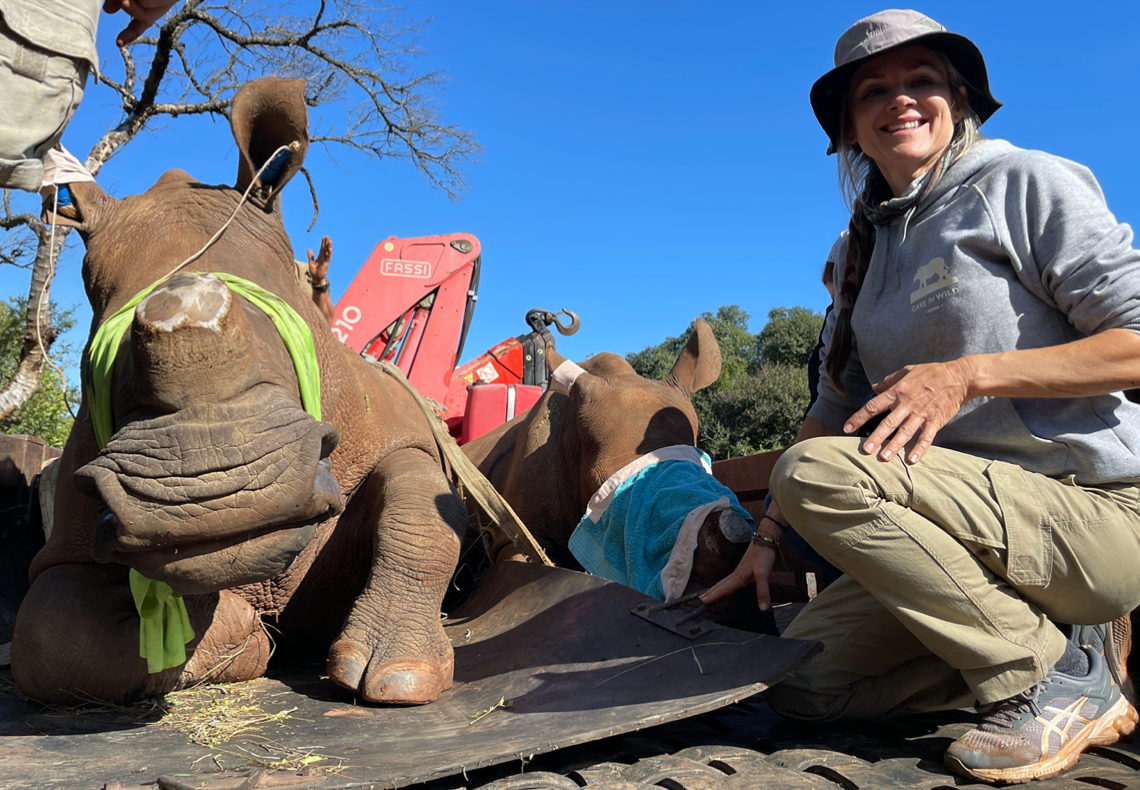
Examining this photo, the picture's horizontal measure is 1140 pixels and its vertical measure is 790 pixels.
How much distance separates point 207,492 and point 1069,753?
6.86ft

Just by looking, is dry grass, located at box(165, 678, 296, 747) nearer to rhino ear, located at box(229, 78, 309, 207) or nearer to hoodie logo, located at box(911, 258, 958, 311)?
rhino ear, located at box(229, 78, 309, 207)

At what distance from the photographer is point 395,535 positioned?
2893 millimetres

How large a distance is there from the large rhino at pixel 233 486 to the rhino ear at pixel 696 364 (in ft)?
4.29

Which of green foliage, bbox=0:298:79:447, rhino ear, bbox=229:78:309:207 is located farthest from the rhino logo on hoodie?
green foliage, bbox=0:298:79:447

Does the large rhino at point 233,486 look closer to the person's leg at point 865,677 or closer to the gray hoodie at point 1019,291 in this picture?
the person's leg at point 865,677

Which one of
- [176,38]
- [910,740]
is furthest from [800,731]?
[176,38]

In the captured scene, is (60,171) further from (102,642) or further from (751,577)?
(751,577)

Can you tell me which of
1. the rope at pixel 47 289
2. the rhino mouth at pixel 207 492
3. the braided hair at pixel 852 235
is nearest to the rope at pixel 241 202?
the rope at pixel 47 289

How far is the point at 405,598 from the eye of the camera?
9.16ft

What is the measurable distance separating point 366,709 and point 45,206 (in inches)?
74.6

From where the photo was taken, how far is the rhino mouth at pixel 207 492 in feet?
6.46

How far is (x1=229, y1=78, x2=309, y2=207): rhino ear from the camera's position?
3014mm

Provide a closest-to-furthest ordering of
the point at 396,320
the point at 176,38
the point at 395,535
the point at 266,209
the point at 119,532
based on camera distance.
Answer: the point at 119,532
the point at 395,535
the point at 266,209
the point at 396,320
the point at 176,38

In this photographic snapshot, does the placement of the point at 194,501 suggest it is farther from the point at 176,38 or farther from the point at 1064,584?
the point at 176,38
